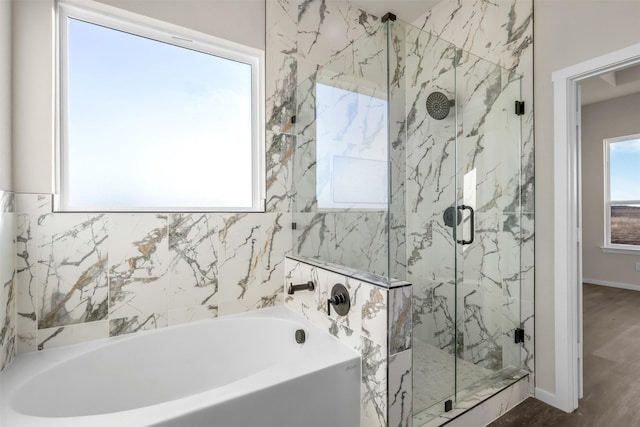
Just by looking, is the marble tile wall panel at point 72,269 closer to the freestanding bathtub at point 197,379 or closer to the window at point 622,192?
the freestanding bathtub at point 197,379

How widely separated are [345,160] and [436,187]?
76 centimetres

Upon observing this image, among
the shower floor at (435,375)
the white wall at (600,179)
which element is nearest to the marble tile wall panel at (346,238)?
the shower floor at (435,375)

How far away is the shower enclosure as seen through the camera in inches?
77.6

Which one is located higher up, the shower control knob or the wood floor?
the shower control knob

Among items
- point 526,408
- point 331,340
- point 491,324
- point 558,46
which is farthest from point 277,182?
point 526,408

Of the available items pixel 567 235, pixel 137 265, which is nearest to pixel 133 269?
pixel 137 265

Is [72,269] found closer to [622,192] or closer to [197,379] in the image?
[197,379]

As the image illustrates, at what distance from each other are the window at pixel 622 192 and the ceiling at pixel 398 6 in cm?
397

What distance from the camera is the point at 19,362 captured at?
1.44 metres

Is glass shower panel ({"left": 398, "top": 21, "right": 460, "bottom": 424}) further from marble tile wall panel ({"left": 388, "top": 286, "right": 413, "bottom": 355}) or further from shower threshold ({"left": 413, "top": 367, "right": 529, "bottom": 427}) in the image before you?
marble tile wall panel ({"left": 388, "top": 286, "right": 413, "bottom": 355})

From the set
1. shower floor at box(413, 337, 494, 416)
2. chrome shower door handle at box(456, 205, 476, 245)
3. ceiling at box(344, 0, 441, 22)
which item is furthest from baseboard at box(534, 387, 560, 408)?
ceiling at box(344, 0, 441, 22)

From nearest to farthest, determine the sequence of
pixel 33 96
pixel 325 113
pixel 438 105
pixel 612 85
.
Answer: pixel 33 96
pixel 325 113
pixel 438 105
pixel 612 85

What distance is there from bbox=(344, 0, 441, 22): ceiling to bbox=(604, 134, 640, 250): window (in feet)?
13.0

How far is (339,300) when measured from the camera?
5.32ft
